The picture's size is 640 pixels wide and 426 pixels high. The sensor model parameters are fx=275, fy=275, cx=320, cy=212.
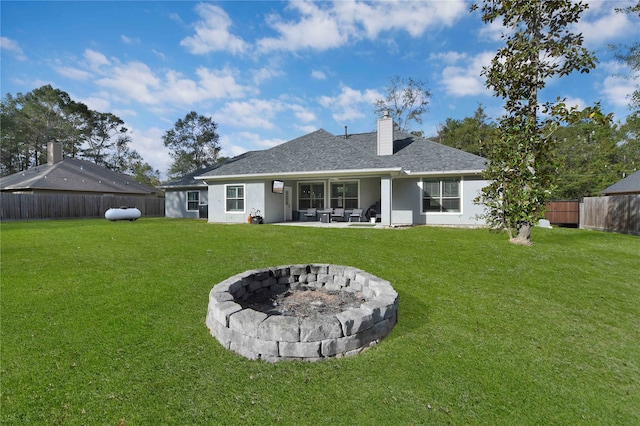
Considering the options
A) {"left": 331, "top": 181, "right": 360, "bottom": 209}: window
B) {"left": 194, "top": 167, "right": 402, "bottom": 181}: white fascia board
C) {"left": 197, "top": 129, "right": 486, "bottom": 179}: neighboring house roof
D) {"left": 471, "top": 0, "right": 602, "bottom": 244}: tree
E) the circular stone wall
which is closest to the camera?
the circular stone wall

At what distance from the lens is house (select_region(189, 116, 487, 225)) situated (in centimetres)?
1211

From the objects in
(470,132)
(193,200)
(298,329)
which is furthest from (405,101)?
(298,329)

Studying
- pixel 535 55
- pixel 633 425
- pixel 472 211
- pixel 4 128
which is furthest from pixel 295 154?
pixel 4 128

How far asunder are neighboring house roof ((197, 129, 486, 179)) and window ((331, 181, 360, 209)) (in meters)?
1.66

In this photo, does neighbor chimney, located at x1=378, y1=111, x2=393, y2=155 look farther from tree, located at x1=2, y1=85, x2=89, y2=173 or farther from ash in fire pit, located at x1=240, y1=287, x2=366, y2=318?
tree, located at x1=2, y1=85, x2=89, y2=173

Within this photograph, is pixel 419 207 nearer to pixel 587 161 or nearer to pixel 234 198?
pixel 234 198

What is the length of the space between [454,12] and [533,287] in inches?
480

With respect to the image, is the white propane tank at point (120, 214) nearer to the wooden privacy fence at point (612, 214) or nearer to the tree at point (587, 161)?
the wooden privacy fence at point (612, 214)

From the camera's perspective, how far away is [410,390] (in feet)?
7.97

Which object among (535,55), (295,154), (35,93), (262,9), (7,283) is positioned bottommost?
(7,283)

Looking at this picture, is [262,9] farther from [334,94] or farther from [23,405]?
[23,405]

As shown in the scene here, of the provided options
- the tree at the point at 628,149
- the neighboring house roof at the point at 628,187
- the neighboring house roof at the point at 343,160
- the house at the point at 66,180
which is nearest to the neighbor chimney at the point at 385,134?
the neighboring house roof at the point at 343,160

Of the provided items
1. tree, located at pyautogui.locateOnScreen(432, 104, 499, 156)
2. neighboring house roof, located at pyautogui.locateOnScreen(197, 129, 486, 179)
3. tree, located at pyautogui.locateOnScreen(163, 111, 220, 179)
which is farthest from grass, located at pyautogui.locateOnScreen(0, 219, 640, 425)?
tree, located at pyautogui.locateOnScreen(163, 111, 220, 179)

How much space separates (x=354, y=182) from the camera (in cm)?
1390
